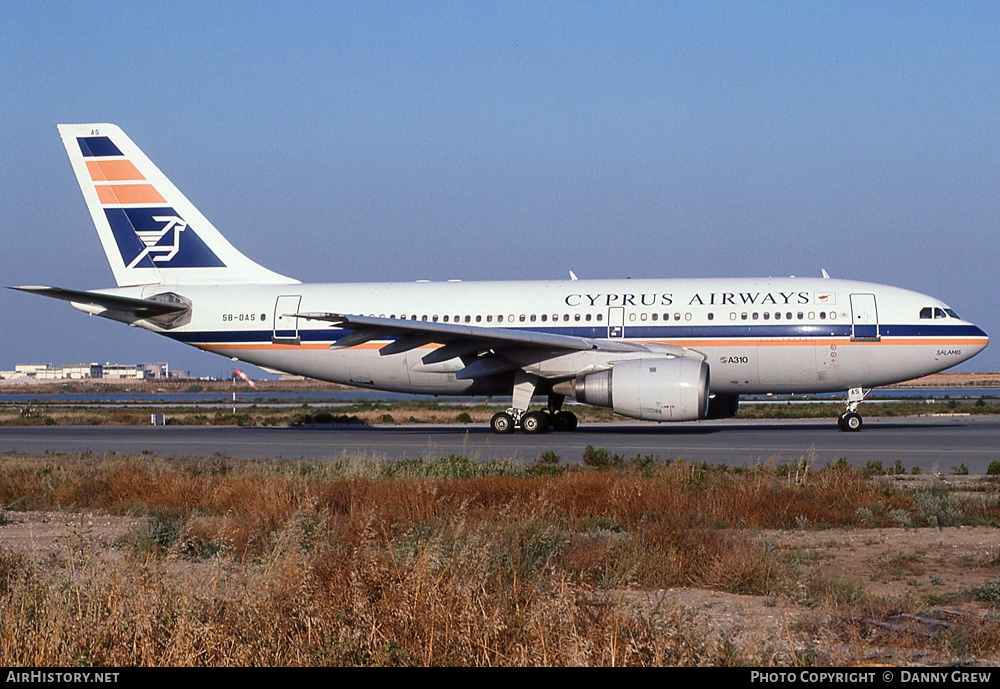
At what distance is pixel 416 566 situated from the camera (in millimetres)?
6016

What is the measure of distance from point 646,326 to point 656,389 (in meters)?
3.39

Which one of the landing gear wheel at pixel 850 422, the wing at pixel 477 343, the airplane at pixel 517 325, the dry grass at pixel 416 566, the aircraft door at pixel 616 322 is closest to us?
the dry grass at pixel 416 566

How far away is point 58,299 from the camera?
25344mm

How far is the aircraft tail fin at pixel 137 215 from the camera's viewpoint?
28375mm

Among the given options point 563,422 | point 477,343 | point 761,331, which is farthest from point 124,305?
point 761,331

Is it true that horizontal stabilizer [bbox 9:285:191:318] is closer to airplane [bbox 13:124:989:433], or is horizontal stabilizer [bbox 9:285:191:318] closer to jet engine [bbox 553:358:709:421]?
airplane [bbox 13:124:989:433]

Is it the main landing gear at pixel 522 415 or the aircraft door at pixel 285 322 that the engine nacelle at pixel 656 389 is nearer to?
the main landing gear at pixel 522 415

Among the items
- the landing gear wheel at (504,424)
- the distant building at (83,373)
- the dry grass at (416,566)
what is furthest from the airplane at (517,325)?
the distant building at (83,373)

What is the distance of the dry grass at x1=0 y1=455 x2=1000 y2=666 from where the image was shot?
5.30 meters

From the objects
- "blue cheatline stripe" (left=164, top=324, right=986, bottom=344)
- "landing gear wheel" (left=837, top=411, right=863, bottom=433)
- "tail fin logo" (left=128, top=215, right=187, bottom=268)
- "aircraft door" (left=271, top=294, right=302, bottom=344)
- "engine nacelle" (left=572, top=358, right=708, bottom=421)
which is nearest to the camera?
"engine nacelle" (left=572, top=358, right=708, bottom=421)

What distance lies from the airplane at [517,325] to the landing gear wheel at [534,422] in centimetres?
5

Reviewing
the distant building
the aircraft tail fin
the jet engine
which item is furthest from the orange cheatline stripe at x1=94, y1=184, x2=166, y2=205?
the distant building

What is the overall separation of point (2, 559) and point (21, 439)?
834 inches

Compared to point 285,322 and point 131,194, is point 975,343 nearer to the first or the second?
point 285,322
